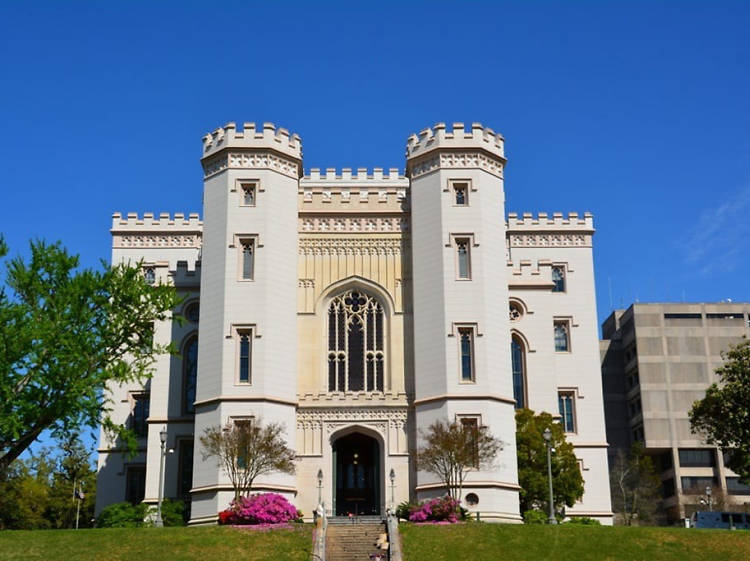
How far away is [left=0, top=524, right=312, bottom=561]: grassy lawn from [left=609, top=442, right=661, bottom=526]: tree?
41.5 metres

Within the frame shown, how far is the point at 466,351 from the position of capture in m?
43.4

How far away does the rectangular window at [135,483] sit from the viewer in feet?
164

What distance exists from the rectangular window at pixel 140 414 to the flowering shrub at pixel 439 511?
18216mm

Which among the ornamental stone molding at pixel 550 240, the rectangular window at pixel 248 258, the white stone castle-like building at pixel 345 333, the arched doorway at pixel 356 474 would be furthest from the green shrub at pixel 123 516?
the ornamental stone molding at pixel 550 240

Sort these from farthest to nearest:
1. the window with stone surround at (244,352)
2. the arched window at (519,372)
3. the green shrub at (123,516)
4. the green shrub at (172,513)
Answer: the arched window at (519,372) → the green shrub at (123,516) → the window with stone surround at (244,352) → the green shrub at (172,513)

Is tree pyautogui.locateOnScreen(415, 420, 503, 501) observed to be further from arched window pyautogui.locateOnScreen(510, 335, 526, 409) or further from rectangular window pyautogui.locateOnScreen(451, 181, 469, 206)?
rectangular window pyautogui.locateOnScreen(451, 181, 469, 206)

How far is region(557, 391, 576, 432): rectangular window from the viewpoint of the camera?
172 feet

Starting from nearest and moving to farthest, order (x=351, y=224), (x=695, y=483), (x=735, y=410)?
(x=735, y=410) < (x=351, y=224) < (x=695, y=483)

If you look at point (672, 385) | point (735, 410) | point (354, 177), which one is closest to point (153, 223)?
point (354, 177)

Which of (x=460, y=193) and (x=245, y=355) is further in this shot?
(x=460, y=193)

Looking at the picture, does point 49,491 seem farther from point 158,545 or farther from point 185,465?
point 158,545

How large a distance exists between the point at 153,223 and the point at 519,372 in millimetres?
24021

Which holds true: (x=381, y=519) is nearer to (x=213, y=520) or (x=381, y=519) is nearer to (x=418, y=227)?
(x=213, y=520)

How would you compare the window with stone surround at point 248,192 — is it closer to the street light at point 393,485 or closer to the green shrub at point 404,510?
the street light at point 393,485
